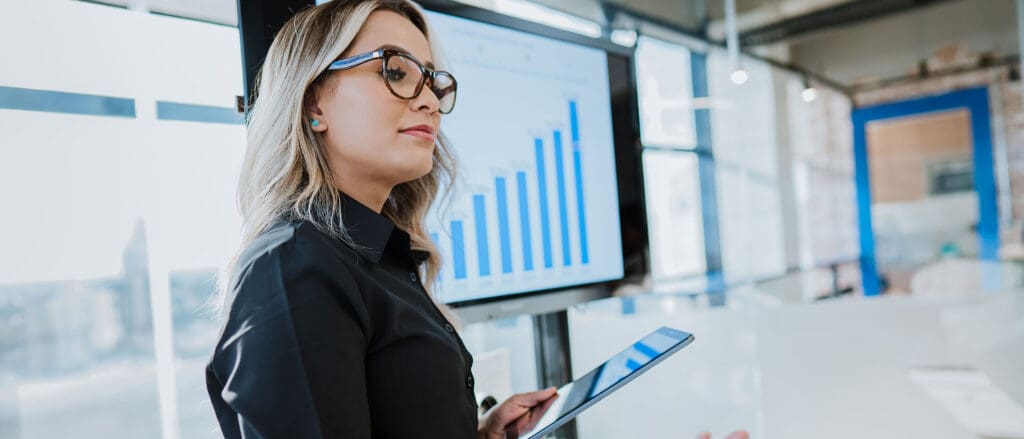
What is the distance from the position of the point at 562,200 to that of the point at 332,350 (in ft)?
3.51

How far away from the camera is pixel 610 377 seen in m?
0.90

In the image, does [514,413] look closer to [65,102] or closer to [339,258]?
[339,258]

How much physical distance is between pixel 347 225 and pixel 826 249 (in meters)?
7.39

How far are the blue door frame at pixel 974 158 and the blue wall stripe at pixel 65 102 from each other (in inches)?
Answer: 281

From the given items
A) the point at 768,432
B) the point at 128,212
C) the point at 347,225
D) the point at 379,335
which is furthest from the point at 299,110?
the point at 768,432

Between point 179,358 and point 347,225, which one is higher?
point 347,225

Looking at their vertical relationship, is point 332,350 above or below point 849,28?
below

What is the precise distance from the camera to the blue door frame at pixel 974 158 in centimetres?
604

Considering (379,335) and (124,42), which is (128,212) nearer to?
(124,42)

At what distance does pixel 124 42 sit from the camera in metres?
1.45

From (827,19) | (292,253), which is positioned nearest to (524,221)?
(292,253)

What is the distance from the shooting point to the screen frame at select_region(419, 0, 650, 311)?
141 centimetres

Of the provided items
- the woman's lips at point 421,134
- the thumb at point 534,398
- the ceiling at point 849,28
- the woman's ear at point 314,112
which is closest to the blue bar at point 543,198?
the thumb at point 534,398

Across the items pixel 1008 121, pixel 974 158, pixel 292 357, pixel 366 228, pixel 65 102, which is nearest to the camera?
pixel 292 357
